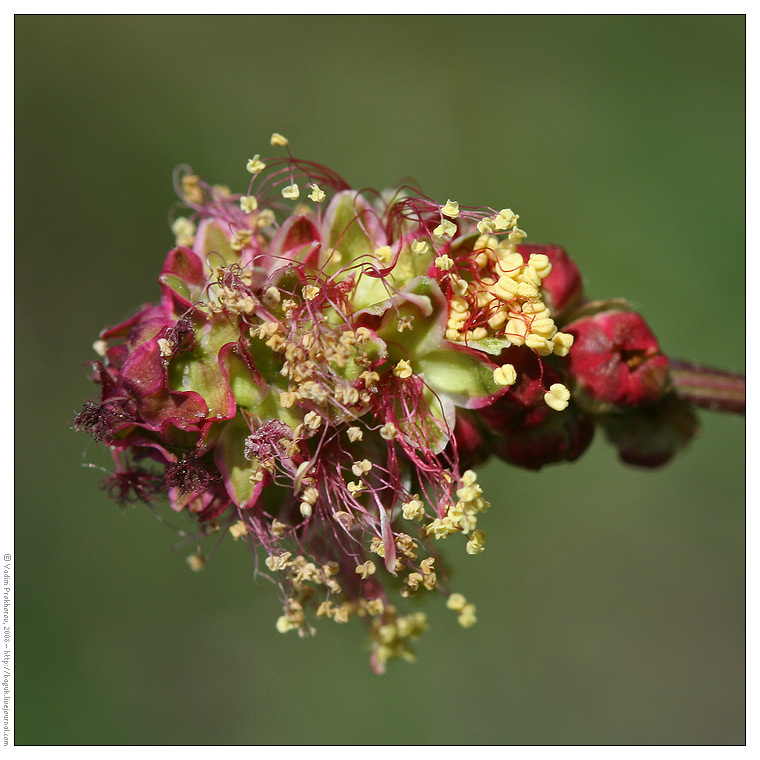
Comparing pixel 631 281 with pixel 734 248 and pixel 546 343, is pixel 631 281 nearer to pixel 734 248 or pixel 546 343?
pixel 734 248

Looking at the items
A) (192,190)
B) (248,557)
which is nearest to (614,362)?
(192,190)

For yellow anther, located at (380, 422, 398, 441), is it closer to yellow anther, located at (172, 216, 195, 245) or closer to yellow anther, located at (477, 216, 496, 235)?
yellow anther, located at (477, 216, 496, 235)

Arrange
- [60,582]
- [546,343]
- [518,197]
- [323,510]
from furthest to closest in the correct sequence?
[60,582]
[518,197]
[323,510]
[546,343]

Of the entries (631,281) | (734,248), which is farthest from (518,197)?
(734,248)

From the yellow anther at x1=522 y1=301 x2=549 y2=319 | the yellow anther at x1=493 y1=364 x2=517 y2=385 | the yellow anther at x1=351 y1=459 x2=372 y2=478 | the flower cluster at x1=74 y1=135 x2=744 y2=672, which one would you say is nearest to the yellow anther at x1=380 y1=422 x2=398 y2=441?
the flower cluster at x1=74 y1=135 x2=744 y2=672

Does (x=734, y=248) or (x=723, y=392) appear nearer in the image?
(x=723, y=392)
